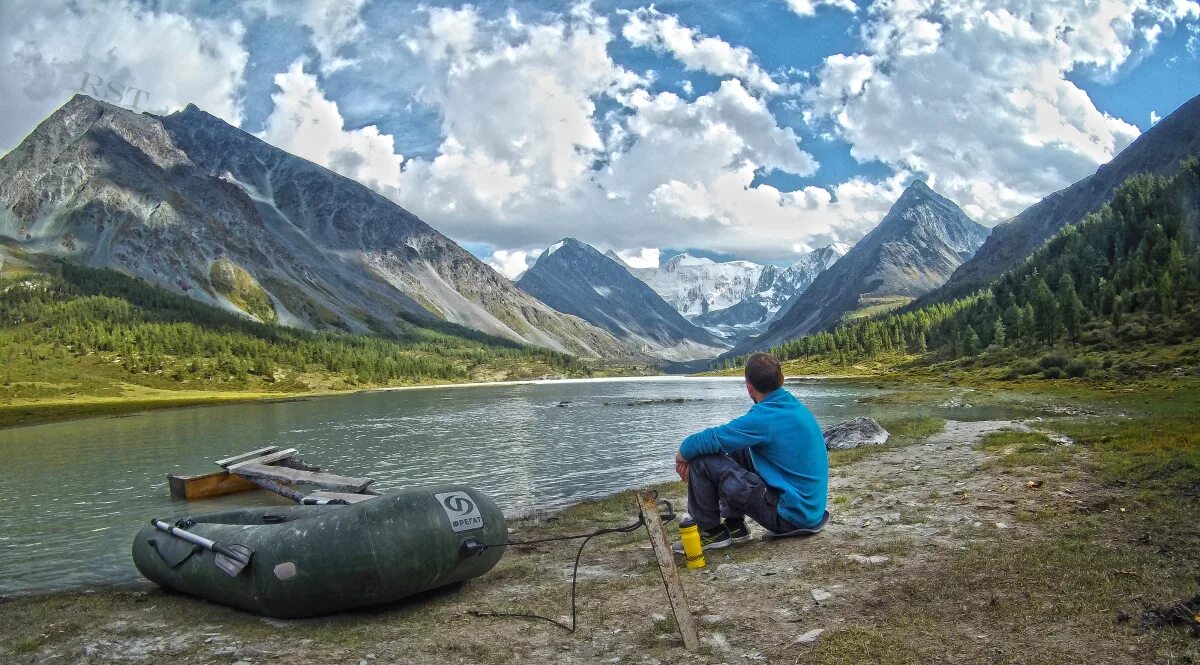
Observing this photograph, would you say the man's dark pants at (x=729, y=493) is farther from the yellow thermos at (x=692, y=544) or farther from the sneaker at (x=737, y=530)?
the yellow thermos at (x=692, y=544)

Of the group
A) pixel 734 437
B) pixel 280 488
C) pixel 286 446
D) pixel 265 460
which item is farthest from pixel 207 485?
pixel 734 437

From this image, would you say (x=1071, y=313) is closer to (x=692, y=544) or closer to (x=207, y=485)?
(x=692, y=544)

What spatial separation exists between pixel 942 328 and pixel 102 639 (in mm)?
204456

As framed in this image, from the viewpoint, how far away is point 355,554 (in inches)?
464

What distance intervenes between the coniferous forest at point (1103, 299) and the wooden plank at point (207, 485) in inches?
3508

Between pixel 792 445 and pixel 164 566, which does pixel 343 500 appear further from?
pixel 792 445

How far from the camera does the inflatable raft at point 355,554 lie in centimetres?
1181

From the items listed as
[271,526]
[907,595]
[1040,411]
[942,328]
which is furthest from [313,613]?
[942,328]

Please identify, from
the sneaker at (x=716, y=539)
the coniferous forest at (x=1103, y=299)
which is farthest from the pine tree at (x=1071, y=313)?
the sneaker at (x=716, y=539)

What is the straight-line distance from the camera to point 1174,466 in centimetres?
1532

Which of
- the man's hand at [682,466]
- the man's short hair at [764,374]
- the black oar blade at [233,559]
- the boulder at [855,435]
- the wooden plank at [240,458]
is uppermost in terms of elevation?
the man's short hair at [764,374]

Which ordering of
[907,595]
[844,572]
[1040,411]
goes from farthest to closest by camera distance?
[1040,411], [844,572], [907,595]

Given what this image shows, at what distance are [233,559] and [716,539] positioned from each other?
9380 millimetres

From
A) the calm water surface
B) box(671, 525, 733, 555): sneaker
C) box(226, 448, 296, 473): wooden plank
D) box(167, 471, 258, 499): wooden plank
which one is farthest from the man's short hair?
box(226, 448, 296, 473): wooden plank
